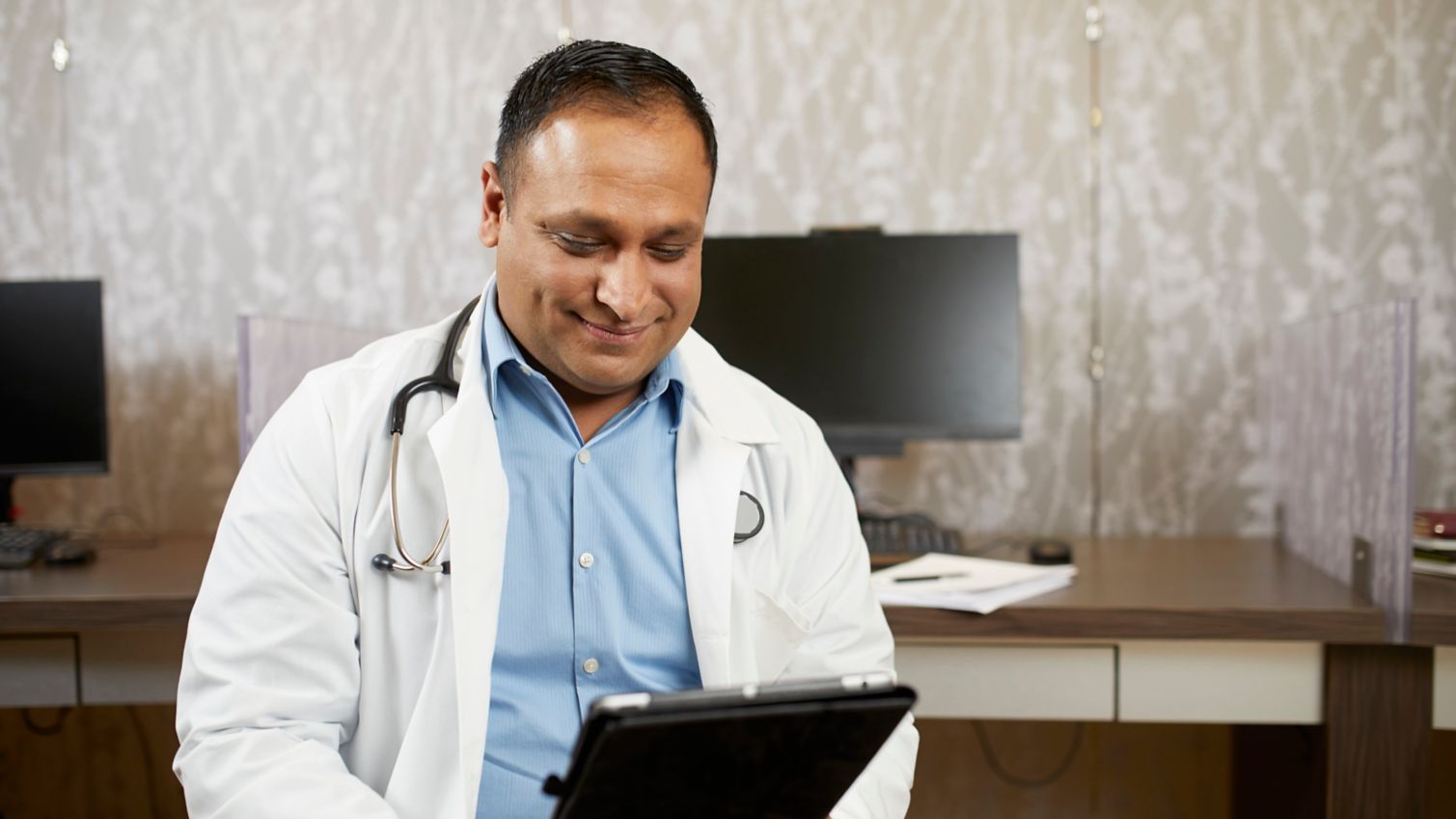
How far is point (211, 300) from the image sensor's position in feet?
8.16

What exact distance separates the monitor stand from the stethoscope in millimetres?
1474

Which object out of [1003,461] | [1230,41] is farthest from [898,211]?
[1230,41]

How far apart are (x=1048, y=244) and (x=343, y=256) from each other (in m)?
1.42

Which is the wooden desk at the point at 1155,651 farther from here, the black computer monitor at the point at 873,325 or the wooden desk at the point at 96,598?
the black computer monitor at the point at 873,325

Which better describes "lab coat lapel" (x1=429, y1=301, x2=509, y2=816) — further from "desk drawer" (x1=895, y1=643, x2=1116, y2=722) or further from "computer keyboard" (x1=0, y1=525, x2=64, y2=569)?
"computer keyboard" (x1=0, y1=525, x2=64, y2=569)

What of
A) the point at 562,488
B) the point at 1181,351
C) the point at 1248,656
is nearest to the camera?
the point at 562,488

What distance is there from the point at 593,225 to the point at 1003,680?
3.39 ft

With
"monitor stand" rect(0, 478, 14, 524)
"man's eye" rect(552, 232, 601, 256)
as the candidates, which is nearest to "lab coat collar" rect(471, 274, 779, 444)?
"man's eye" rect(552, 232, 601, 256)

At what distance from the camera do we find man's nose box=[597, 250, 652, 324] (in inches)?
46.1

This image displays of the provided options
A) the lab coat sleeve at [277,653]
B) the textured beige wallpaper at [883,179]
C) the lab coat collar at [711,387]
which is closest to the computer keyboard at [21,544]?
the textured beige wallpaper at [883,179]

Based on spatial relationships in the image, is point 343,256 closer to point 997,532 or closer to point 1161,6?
point 997,532

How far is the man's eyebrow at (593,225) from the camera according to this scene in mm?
1153

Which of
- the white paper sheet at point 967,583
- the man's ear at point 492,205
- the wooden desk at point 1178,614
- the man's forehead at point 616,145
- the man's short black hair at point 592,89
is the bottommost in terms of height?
the wooden desk at point 1178,614

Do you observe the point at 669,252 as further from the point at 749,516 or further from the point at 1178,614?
the point at 1178,614
